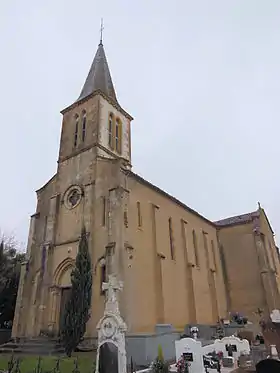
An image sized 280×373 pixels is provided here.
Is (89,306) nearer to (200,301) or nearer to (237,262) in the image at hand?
(200,301)

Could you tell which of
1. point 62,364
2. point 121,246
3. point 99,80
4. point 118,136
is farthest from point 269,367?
point 99,80

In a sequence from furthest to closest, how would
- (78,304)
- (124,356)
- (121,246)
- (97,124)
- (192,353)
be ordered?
1. (97,124)
2. (121,246)
3. (78,304)
4. (192,353)
5. (124,356)

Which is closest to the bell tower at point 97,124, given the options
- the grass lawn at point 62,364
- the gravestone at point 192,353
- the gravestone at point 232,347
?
the grass lawn at point 62,364

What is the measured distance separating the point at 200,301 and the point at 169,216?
21.9ft

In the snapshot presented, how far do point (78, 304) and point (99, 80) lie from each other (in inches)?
744

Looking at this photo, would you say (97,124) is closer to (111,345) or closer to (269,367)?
(111,345)

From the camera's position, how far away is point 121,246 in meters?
16.5

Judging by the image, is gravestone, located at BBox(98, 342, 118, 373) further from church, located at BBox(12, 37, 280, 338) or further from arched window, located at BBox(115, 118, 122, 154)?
arched window, located at BBox(115, 118, 122, 154)

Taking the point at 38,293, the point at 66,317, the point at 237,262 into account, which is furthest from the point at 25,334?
the point at 237,262

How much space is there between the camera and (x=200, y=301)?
22.6 metres

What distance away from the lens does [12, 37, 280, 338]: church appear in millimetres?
17094

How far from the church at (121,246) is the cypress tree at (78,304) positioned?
2.67 feet

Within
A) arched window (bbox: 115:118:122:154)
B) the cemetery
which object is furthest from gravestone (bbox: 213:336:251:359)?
arched window (bbox: 115:118:122:154)

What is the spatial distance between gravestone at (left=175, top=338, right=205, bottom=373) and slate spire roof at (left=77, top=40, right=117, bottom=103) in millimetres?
19141
